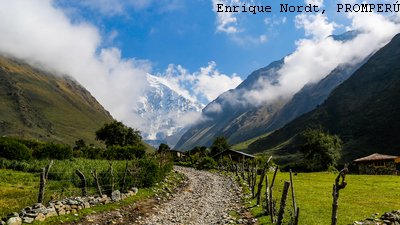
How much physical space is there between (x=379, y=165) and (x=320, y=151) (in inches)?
732

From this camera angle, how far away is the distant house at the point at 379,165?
9972 centimetres

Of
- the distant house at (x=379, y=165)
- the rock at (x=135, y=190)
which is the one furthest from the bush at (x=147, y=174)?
the distant house at (x=379, y=165)

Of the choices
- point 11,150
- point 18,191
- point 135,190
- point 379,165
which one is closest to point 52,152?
point 11,150

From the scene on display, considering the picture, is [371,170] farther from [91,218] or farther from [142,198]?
[91,218]

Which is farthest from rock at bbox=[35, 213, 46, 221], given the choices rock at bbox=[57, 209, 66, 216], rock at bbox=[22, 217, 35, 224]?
rock at bbox=[57, 209, 66, 216]

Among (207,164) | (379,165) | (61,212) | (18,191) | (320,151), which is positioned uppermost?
(320,151)

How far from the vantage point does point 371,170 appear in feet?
336

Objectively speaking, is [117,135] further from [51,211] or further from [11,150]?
[51,211]

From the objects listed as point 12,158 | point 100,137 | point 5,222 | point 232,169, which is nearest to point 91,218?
point 5,222

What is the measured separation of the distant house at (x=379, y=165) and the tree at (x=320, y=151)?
11.0 metres

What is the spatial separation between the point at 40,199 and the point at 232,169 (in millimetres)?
65268

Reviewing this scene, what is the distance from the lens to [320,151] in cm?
11738

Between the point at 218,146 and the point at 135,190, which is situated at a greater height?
the point at 218,146

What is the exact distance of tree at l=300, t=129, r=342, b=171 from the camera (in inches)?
4574
